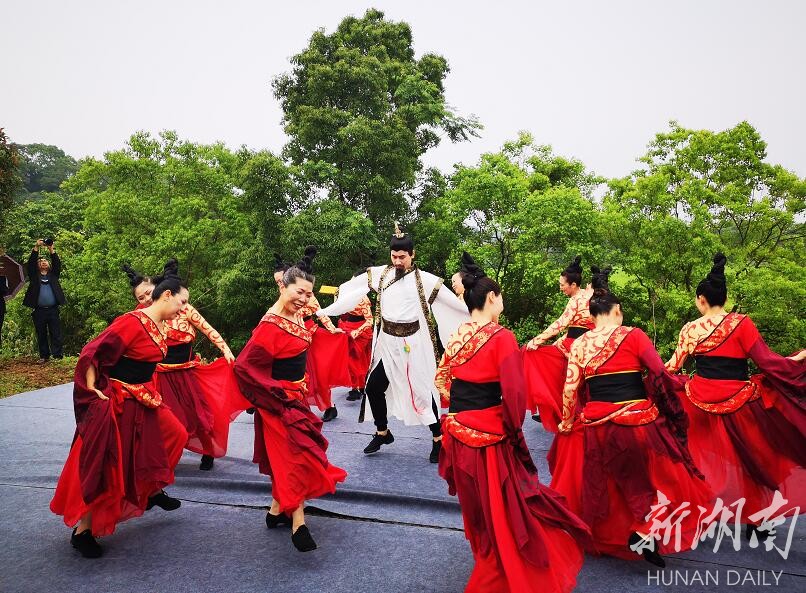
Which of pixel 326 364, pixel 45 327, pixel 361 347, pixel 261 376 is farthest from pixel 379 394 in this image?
pixel 45 327

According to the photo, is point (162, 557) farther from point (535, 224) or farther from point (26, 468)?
point (535, 224)

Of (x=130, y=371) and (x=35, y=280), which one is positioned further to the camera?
(x=35, y=280)

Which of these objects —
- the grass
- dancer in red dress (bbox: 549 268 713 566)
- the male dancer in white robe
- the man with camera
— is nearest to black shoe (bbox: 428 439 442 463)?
the male dancer in white robe

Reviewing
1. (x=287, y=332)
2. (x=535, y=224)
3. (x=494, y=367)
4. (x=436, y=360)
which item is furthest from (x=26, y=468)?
(x=535, y=224)

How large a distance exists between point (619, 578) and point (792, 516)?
147cm

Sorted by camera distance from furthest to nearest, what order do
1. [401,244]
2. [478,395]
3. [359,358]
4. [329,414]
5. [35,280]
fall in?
[35,280] → [359,358] → [329,414] → [401,244] → [478,395]

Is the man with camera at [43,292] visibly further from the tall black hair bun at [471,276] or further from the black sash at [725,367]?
the black sash at [725,367]

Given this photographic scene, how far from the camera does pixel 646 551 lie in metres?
3.02

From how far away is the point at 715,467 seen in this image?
3.59m

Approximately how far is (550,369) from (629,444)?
1916 millimetres

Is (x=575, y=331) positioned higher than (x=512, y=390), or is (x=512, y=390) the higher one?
(x=512, y=390)

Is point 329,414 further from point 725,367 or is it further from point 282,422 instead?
point 725,367

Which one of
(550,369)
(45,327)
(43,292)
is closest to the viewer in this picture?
(550,369)

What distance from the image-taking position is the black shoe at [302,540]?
3232 mm
